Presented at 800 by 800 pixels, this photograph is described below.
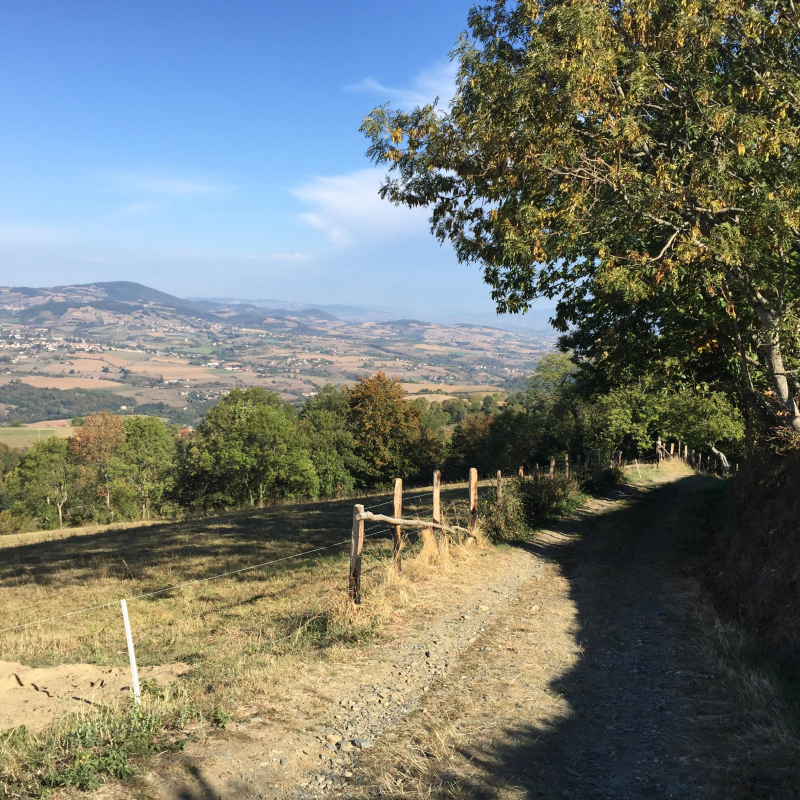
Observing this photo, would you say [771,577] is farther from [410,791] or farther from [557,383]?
[557,383]

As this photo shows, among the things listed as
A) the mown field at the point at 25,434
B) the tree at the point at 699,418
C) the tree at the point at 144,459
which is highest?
the tree at the point at 699,418

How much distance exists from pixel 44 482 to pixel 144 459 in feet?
43.6

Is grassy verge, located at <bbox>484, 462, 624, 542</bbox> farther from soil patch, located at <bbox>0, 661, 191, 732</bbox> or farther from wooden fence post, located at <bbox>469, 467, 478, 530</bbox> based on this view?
soil patch, located at <bbox>0, 661, 191, 732</bbox>

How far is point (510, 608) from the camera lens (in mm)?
9766

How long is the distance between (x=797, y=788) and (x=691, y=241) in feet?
24.3

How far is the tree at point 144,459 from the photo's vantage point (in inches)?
2410

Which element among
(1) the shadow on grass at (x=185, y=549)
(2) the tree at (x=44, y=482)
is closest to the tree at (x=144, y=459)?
(2) the tree at (x=44, y=482)

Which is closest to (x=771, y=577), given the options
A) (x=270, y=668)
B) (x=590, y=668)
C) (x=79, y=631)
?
(x=590, y=668)

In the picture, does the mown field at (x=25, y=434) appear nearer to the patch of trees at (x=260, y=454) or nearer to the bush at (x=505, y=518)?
the patch of trees at (x=260, y=454)

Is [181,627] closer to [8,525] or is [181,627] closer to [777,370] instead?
[777,370]

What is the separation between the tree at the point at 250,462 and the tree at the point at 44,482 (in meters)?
18.2

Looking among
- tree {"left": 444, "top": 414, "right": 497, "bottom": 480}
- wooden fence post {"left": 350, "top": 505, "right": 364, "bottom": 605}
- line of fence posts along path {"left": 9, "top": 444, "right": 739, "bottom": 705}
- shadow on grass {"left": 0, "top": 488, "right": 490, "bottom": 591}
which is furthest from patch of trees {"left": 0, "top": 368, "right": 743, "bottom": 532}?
wooden fence post {"left": 350, "top": 505, "right": 364, "bottom": 605}

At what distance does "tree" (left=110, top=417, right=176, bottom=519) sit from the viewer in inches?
2410

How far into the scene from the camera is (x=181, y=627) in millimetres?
9312
